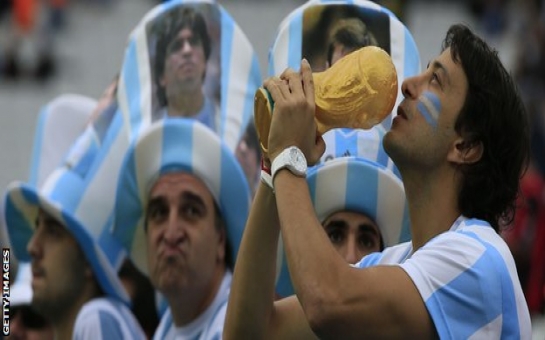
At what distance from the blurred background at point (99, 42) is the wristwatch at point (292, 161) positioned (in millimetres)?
9356

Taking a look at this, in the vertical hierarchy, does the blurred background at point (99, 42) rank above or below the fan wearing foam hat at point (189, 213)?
above

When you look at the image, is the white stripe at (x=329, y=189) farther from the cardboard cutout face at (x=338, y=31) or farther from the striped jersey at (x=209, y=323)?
the striped jersey at (x=209, y=323)

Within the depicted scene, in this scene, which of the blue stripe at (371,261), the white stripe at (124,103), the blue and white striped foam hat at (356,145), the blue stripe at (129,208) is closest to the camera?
the blue stripe at (371,261)

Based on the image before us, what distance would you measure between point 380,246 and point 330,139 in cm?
35

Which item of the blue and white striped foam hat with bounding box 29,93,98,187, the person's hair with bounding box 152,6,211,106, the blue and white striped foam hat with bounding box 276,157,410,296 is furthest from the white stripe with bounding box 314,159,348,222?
the blue and white striped foam hat with bounding box 29,93,98,187

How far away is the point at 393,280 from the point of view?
140 inches

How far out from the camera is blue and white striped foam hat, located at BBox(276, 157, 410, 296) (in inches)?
198

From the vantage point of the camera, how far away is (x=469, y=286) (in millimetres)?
3592

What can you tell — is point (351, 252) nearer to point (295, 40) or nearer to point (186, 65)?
point (295, 40)

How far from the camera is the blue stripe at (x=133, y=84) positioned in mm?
5969

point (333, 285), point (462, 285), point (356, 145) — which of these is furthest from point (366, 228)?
point (333, 285)

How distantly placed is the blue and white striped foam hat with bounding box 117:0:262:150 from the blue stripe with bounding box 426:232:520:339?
233 cm

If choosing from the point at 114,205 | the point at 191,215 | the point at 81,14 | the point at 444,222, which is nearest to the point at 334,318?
the point at 444,222

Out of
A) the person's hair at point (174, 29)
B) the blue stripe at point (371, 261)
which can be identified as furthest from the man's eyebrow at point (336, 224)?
the person's hair at point (174, 29)
